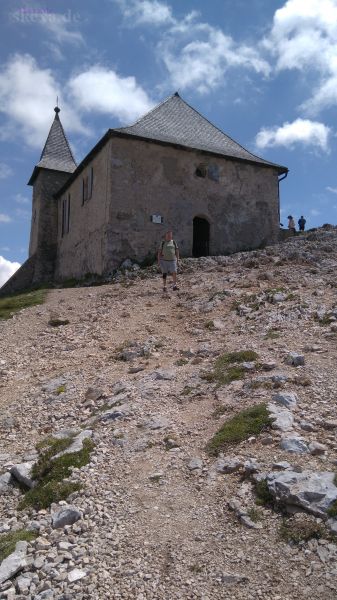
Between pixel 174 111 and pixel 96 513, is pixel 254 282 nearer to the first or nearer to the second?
pixel 96 513

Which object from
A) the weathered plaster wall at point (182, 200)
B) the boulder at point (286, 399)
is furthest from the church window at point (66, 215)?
the boulder at point (286, 399)

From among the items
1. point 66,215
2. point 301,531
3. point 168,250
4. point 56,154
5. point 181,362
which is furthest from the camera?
point 56,154

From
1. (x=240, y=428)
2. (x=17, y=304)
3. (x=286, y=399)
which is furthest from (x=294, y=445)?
(x=17, y=304)

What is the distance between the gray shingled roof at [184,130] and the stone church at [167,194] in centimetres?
6

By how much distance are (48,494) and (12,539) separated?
0.76m

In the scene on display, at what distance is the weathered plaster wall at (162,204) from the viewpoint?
69.6 ft

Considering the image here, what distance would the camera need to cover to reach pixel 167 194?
22.2m

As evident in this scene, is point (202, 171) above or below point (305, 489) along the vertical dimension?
above

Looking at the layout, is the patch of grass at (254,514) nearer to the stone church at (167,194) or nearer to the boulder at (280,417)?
the boulder at (280,417)

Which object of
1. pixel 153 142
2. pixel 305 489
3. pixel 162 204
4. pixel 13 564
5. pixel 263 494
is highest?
pixel 153 142

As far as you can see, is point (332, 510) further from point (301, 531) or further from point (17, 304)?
point (17, 304)

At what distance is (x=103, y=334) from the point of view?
498 inches

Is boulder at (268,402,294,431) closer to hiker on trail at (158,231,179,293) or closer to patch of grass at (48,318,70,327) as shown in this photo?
patch of grass at (48,318,70,327)

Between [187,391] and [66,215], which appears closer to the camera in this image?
[187,391]
